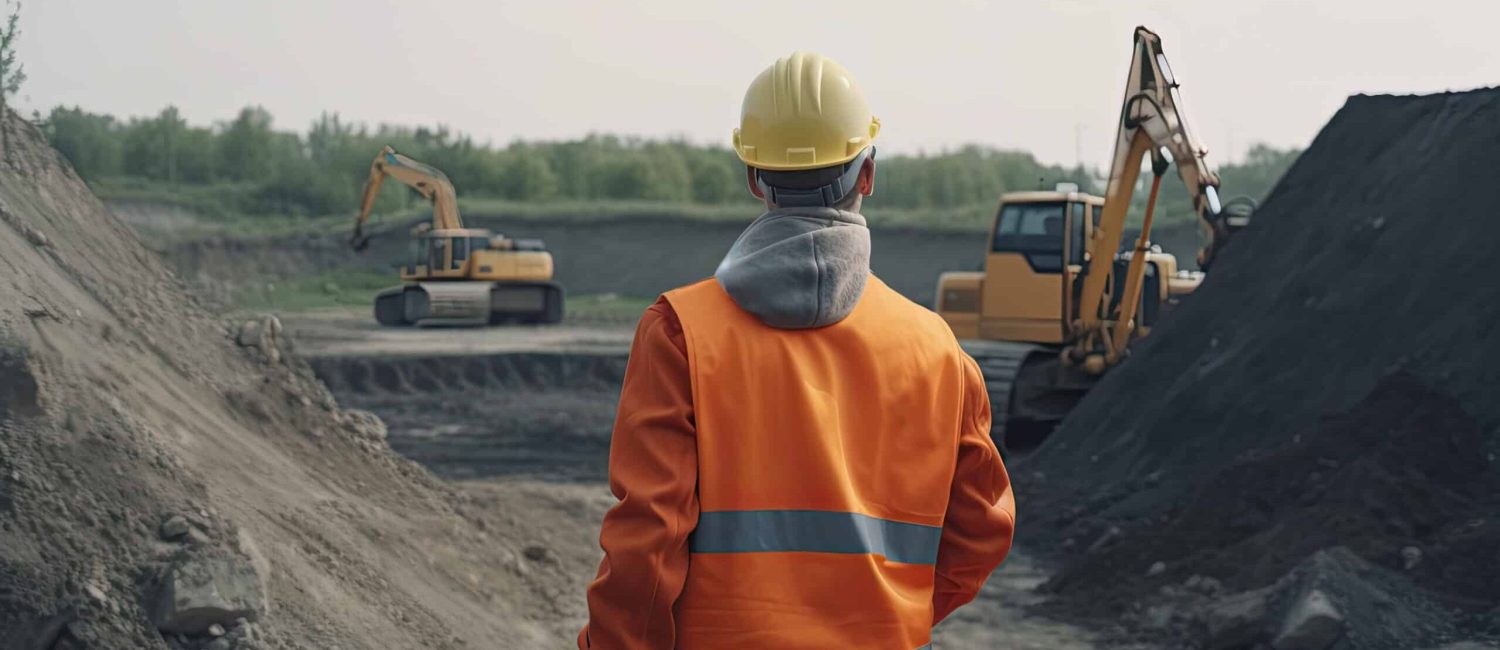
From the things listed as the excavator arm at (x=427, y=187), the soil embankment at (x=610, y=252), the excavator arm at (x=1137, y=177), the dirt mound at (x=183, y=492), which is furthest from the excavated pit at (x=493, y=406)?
the soil embankment at (x=610, y=252)

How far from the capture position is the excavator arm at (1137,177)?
1152cm

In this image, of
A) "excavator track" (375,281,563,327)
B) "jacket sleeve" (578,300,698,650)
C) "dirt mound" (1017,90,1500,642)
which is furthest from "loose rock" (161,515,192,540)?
"excavator track" (375,281,563,327)

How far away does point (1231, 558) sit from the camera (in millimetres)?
7812

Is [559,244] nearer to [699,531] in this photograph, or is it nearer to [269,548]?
[269,548]

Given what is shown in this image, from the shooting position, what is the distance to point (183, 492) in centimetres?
533

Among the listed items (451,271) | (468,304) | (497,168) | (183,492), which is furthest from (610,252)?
(183,492)

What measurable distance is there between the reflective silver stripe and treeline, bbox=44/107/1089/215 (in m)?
43.9

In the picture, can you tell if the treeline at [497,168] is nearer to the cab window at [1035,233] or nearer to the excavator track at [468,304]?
the excavator track at [468,304]

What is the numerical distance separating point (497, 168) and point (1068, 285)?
41.7 metres

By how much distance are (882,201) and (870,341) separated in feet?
169

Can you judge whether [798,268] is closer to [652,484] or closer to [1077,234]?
[652,484]

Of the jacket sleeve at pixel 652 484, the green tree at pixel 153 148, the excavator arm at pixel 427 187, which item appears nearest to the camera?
the jacket sleeve at pixel 652 484

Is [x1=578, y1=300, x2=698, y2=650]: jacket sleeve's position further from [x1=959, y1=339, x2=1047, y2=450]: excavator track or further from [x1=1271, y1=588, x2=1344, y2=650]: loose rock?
[x1=959, y1=339, x2=1047, y2=450]: excavator track

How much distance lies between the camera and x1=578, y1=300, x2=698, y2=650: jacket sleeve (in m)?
2.07
